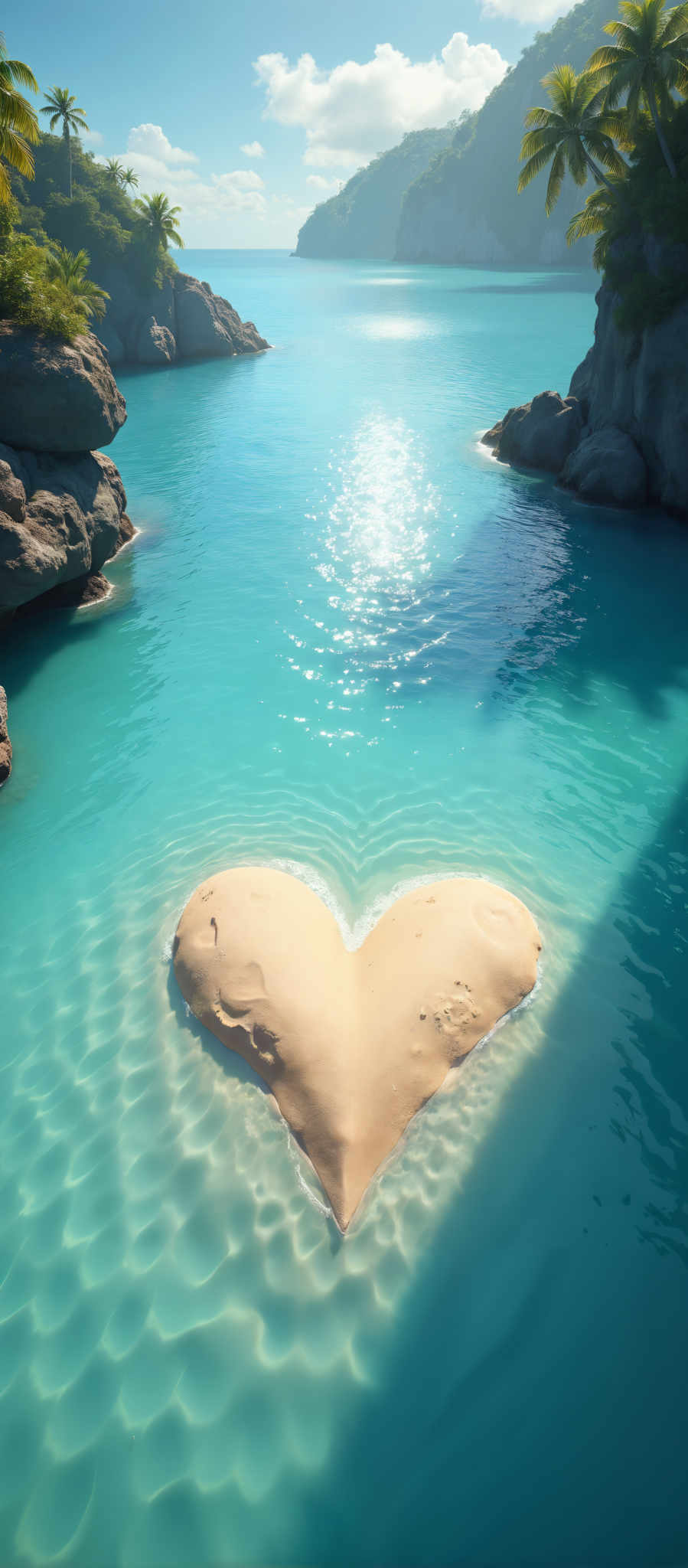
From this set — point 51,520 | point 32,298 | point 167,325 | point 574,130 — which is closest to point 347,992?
point 51,520

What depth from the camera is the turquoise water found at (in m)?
4.86

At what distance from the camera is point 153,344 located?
4888 cm

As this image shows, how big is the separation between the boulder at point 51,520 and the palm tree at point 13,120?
18.0ft

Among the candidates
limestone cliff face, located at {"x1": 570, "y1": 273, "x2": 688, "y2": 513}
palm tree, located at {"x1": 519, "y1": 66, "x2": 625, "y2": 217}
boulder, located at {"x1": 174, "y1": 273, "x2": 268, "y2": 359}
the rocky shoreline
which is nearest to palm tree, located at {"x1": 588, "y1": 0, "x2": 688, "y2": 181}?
palm tree, located at {"x1": 519, "y1": 66, "x2": 625, "y2": 217}

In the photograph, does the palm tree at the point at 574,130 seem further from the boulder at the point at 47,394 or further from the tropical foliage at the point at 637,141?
the boulder at the point at 47,394

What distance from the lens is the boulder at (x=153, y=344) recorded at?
160ft

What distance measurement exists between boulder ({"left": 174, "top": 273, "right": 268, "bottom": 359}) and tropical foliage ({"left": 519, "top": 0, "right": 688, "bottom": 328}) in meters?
34.0

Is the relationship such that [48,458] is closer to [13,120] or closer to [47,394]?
[47,394]

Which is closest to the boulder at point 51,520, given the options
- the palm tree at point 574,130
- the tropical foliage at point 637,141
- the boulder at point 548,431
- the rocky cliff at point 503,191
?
the boulder at point 548,431

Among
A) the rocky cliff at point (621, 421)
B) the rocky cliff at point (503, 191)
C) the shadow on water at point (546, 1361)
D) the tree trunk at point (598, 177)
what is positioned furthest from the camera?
the rocky cliff at point (503, 191)

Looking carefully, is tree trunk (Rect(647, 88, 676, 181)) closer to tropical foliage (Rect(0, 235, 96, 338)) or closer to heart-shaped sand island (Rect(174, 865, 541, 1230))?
tropical foliage (Rect(0, 235, 96, 338))

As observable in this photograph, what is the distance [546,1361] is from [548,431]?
27727 mm

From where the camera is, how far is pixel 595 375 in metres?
24.5

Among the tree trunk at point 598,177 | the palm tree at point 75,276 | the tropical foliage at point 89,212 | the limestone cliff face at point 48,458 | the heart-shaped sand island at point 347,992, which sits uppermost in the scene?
the tropical foliage at point 89,212
